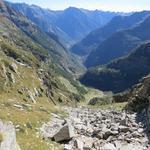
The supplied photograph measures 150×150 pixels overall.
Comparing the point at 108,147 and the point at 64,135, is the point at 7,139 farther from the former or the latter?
the point at 64,135

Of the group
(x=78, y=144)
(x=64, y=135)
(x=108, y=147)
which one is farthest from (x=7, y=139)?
(x=64, y=135)

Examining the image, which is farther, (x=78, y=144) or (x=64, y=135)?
(x=64, y=135)

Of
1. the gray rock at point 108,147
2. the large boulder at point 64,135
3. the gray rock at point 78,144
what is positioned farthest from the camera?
the large boulder at point 64,135

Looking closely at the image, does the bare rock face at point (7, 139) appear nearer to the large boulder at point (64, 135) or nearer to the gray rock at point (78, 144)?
the gray rock at point (78, 144)

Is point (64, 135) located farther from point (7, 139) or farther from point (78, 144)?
point (7, 139)

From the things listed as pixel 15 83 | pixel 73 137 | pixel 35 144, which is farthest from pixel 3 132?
pixel 15 83

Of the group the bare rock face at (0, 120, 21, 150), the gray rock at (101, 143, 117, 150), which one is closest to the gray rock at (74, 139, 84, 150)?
the gray rock at (101, 143, 117, 150)

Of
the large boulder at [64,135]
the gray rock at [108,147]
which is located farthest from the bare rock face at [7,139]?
the large boulder at [64,135]

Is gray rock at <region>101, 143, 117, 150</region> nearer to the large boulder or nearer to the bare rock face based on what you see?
the large boulder

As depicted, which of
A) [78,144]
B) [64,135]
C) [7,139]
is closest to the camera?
[7,139]

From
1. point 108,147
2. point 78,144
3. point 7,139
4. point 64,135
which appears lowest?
point 108,147

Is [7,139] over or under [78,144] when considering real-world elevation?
over

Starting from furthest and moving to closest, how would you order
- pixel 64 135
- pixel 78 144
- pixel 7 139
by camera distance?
pixel 64 135
pixel 78 144
pixel 7 139

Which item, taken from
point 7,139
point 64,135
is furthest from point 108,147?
point 7,139
